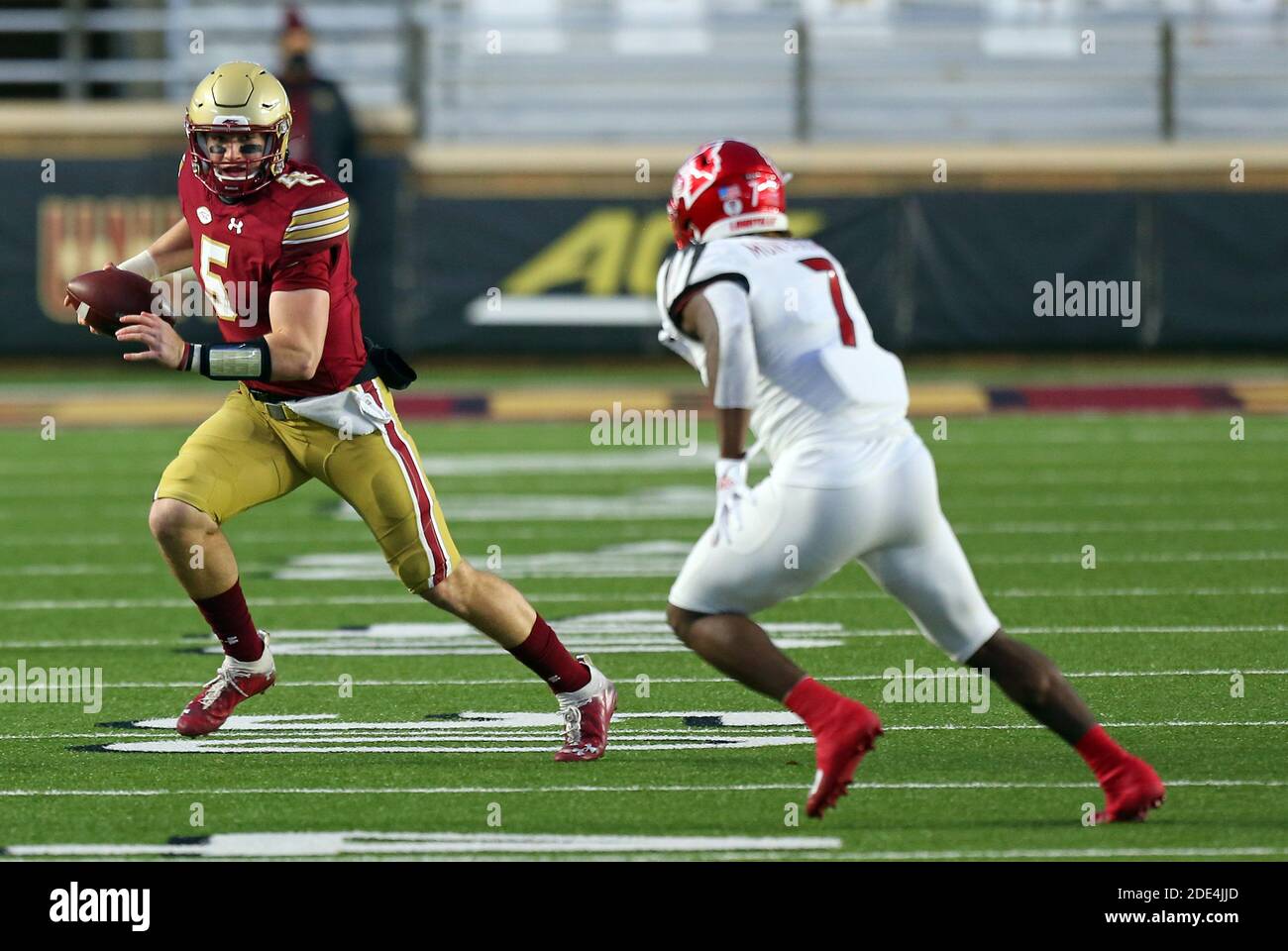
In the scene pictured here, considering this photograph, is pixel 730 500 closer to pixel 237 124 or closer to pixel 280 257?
pixel 280 257

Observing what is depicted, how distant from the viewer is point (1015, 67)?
1988 cm

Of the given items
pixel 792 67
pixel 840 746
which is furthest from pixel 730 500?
pixel 792 67

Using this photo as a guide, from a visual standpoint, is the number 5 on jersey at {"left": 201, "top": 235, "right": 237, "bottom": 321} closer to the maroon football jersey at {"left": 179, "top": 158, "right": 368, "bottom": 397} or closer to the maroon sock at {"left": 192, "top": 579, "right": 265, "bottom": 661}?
the maroon football jersey at {"left": 179, "top": 158, "right": 368, "bottom": 397}

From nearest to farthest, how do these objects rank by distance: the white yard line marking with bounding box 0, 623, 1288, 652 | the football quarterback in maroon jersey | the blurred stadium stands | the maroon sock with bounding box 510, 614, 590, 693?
the football quarterback in maroon jersey → the maroon sock with bounding box 510, 614, 590, 693 → the white yard line marking with bounding box 0, 623, 1288, 652 → the blurred stadium stands

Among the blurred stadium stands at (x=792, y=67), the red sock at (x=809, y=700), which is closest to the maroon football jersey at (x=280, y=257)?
the red sock at (x=809, y=700)

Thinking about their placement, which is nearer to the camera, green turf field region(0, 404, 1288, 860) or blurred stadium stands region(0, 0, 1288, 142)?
green turf field region(0, 404, 1288, 860)

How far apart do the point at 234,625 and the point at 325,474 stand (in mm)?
513

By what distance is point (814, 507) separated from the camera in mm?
4734

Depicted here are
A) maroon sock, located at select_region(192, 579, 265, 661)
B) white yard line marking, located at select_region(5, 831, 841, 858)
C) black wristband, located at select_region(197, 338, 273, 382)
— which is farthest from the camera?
maroon sock, located at select_region(192, 579, 265, 661)

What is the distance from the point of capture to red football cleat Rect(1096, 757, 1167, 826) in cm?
482

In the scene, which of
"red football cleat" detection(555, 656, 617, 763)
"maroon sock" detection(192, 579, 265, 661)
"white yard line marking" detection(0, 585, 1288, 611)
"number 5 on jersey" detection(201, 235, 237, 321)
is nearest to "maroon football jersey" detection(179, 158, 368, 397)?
"number 5 on jersey" detection(201, 235, 237, 321)

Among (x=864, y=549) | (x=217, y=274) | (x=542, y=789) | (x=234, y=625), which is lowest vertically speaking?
(x=542, y=789)

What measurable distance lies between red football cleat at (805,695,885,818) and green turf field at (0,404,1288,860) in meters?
0.10

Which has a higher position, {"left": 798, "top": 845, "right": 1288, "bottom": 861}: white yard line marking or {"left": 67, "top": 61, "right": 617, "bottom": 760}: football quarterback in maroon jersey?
{"left": 67, "top": 61, "right": 617, "bottom": 760}: football quarterback in maroon jersey
